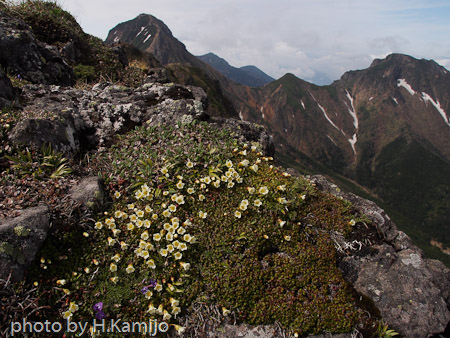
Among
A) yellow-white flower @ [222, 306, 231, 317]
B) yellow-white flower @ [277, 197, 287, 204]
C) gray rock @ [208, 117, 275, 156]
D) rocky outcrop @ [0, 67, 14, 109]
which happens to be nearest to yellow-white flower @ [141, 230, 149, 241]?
yellow-white flower @ [222, 306, 231, 317]

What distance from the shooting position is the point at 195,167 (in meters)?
6.85

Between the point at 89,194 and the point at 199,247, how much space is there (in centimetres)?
269

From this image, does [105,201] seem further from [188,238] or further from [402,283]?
[402,283]

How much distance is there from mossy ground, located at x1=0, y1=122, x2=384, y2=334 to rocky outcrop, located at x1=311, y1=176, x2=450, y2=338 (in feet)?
2.02

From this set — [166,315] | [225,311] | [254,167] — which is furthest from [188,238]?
[254,167]

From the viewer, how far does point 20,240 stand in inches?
181

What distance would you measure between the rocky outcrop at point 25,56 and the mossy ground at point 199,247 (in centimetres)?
592

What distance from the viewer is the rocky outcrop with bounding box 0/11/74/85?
9.53 m

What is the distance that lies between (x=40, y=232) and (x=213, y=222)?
3.38m

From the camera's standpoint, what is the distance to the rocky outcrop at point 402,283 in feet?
17.8

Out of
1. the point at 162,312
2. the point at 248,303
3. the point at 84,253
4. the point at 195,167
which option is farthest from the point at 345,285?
the point at 84,253

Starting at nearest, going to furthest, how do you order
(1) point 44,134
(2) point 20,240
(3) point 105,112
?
(2) point 20,240
(1) point 44,134
(3) point 105,112

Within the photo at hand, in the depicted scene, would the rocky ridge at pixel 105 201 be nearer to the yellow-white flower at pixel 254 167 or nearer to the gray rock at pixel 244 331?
the gray rock at pixel 244 331

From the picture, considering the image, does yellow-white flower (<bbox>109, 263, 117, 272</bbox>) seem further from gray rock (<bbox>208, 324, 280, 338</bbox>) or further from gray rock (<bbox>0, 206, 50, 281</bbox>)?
gray rock (<bbox>208, 324, 280, 338</bbox>)
